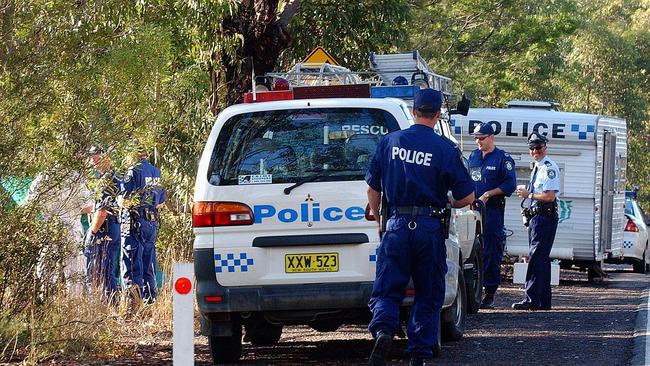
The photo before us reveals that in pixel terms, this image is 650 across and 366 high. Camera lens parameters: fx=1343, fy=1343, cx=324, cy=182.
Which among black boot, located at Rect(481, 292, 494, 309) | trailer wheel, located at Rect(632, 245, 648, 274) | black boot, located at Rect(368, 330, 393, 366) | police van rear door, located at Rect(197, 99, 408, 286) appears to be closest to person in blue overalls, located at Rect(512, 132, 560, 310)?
black boot, located at Rect(481, 292, 494, 309)

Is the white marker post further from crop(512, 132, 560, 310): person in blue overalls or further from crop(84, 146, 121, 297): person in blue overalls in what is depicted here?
crop(512, 132, 560, 310): person in blue overalls

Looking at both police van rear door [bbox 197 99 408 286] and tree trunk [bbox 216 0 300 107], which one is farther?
tree trunk [bbox 216 0 300 107]

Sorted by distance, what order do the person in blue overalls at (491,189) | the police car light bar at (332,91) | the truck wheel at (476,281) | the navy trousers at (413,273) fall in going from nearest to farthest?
the navy trousers at (413,273) < the police car light bar at (332,91) < the truck wheel at (476,281) < the person in blue overalls at (491,189)

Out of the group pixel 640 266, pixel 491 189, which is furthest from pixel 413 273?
pixel 640 266

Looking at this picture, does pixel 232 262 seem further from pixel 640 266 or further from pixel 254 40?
pixel 640 266

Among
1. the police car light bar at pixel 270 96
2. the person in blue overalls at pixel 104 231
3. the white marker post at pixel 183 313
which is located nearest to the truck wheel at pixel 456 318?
the police car light bar at pixel 270 96

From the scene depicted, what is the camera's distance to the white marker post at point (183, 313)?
702 cm

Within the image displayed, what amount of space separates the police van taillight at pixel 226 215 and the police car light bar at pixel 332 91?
1.20 meters

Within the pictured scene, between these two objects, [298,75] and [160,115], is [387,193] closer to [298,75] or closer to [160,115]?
[160,115]

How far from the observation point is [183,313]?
7.05m

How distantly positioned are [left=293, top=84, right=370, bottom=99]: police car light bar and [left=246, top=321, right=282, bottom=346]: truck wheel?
1.80 metres

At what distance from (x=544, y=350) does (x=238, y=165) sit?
9.52 ft

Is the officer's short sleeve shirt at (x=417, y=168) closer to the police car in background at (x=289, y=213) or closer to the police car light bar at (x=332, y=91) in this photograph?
the police car in background at (x=289, y=213)

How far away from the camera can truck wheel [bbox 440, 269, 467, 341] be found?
10367mm
